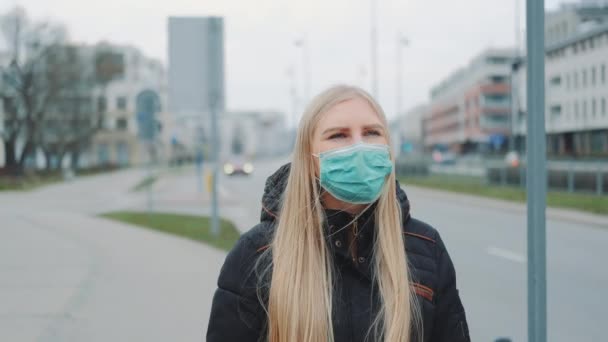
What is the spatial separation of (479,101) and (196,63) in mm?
76101

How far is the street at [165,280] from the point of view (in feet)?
20.2

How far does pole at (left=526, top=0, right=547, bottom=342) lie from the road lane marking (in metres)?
8.05

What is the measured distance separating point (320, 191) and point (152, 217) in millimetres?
15627

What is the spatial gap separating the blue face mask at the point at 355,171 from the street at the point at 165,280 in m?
3.88

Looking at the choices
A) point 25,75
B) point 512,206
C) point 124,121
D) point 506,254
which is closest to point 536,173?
point 506,254

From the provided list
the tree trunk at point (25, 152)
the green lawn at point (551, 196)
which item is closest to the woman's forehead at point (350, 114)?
the green lawn at point (551, 196)

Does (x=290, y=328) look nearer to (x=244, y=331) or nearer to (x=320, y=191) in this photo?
(x=244, y=331)

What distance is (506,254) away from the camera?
37.7 feet

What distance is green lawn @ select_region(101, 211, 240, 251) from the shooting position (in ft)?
40.7

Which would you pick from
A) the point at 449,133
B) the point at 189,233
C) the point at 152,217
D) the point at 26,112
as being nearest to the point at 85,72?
the point at 26,112

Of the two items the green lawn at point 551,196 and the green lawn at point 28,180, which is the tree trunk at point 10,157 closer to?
the green lawn at point 28,180

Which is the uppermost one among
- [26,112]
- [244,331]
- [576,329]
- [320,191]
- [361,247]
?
[26,112]

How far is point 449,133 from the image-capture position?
110 m

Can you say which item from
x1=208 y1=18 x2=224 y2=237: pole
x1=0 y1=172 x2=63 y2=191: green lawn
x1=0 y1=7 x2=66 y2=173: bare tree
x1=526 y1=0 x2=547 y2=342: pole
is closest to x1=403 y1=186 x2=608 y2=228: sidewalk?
x1=208 y1=18 x2=224 y2=237: pole
